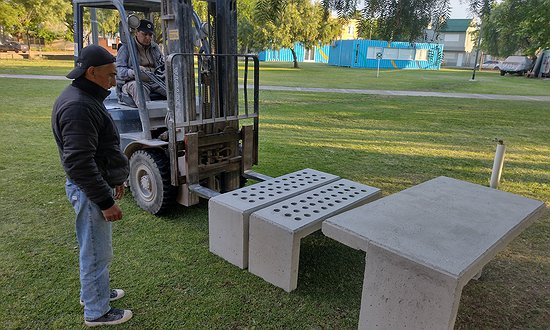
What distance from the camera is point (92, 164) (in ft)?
7.99

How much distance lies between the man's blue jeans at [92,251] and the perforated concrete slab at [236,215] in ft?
3.59

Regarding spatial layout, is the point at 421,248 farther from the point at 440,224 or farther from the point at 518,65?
the point at 518,65

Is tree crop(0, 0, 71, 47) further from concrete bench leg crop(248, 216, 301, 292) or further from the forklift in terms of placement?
concrete bench leg crop(248, 216, 301, 292)

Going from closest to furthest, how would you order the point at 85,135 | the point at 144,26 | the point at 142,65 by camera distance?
the point at 85,135
the point at 144,26
the point at 142,65

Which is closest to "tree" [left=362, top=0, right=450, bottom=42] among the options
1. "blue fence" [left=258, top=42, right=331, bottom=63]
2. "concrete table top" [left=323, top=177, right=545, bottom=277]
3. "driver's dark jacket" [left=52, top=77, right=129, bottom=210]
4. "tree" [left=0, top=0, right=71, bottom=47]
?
"concrete table top" [left=323, top=177, right=545, bottom=277]

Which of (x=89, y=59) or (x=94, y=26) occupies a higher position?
(x=94, y=26)

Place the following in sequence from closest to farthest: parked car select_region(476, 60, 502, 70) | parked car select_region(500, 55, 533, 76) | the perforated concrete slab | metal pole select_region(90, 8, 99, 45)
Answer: the perforated concrete slab < metal pole select_region(90, 8, 99, 45) < parked car select_region(500, 55, 533, 76) < parked car select_region(476, 60, 502, 70)

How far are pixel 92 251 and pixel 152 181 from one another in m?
2.00

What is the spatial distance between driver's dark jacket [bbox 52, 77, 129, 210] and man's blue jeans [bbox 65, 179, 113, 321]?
0.57ft

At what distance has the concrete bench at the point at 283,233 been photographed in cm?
326

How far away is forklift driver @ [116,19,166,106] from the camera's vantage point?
4.84m

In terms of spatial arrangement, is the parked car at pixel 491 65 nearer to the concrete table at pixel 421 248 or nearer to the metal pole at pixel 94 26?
the metal pole at pixel 94 26

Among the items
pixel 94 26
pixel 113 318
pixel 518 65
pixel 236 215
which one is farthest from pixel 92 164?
pixel 518 65

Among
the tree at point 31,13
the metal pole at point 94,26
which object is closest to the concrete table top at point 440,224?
the metal pole at point 94,26
